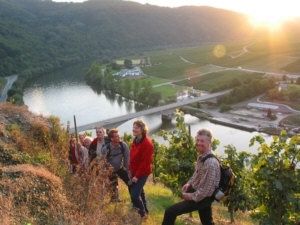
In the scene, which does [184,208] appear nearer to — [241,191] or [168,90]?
[241,191]

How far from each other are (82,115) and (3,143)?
47849 mm

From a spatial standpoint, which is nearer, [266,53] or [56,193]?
[56,193]

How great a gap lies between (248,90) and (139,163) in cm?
5763

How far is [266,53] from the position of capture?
95000mm

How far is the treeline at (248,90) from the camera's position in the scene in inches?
2344

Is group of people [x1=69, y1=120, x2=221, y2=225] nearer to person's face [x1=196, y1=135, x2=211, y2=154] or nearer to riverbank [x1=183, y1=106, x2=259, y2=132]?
person's face [x1=196, y1=135, x2=211, y2=154]

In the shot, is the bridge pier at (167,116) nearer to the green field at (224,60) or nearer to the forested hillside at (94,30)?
the green field at (224,60)

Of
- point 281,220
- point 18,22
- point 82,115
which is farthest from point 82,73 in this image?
point 281,220

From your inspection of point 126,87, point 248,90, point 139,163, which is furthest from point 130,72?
point 139,163

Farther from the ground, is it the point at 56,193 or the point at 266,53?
the point at 56,193

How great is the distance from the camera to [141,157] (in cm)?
562

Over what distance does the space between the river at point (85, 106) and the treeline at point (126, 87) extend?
1.24 metres

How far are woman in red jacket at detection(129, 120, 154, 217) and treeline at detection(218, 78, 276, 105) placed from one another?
54.1m

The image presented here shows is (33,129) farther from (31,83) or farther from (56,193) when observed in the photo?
(31,83)
